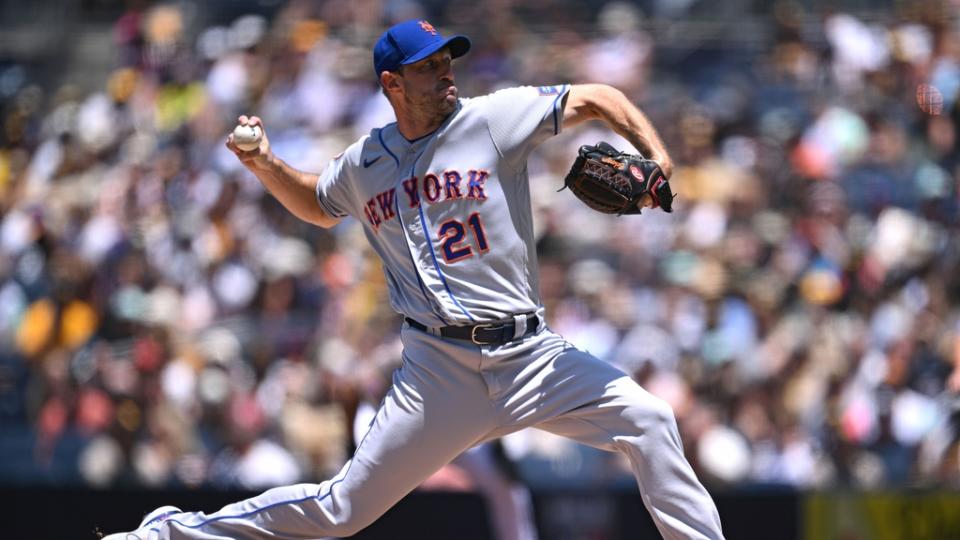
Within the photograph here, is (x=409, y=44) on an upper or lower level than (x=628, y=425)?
upper

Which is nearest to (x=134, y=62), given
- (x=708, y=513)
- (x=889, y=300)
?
(x=889, y=300)

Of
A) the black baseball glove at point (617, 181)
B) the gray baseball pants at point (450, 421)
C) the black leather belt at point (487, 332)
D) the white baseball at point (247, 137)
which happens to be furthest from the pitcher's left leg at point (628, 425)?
the white baseball at point (247, 137)

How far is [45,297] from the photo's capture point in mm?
10102

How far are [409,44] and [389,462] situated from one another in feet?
4.39

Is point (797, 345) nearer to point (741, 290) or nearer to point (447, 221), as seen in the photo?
point (741, 290)

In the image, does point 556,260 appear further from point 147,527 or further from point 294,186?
point 147,527

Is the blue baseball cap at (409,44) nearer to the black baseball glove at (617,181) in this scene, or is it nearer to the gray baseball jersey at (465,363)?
the gray baseball jersey at (465,363)

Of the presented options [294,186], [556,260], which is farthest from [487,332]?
[556,260]

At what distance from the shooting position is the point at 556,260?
9.20m

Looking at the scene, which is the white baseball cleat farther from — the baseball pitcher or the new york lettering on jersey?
the new york lettering on jersey

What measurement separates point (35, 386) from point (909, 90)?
6532 mm

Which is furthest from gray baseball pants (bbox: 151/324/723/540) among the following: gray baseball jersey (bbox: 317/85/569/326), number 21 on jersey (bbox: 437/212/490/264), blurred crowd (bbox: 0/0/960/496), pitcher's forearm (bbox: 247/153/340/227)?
blurred crowd (bbox: 0/0/960/496)

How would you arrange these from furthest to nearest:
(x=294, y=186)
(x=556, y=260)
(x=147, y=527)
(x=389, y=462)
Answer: (x=556, y=260) < (x=294, y=186) < (x=147, y=527) < (x=389, y=462)

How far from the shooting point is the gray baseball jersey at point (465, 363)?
14.1ft
